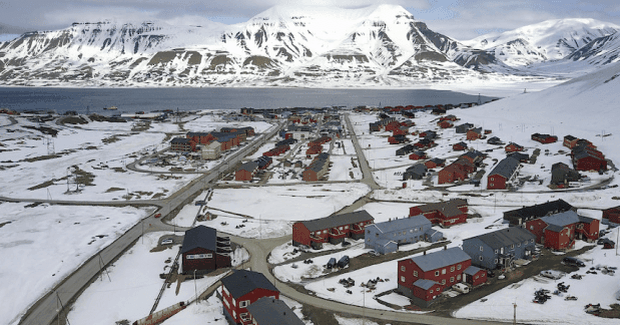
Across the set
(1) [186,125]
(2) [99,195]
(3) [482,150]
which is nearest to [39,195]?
(2) [99,195]

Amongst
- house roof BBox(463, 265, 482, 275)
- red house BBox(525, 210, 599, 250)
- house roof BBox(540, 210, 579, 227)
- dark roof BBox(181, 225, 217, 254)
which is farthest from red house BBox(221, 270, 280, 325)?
house roof BBox(540, 210, 579, 227)

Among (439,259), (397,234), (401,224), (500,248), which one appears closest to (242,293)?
(439,259)

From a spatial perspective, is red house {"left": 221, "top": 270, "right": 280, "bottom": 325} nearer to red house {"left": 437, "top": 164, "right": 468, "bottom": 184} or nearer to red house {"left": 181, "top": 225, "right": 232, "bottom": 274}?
red house {"left": 181, "top": 225, "right": 232, "bottom": 274}

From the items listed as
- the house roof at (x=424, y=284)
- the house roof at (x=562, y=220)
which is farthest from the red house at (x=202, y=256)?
the house roof at (x=562, y=220)

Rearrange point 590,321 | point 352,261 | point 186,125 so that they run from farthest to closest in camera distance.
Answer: point 186,125 → point 352,261 → point 590,321

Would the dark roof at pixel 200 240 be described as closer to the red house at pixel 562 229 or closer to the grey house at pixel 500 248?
the grey house at pixel 500 248

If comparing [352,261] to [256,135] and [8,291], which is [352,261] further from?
[256,135]
